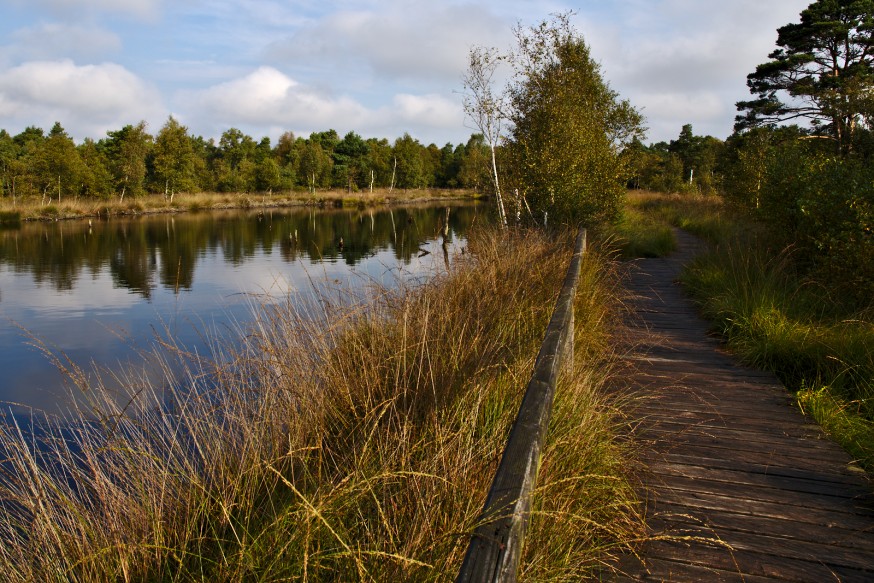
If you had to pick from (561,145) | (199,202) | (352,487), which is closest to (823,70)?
(561,145)

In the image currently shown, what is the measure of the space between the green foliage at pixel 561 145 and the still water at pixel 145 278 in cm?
274

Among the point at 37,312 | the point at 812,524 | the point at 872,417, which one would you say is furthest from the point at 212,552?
the point at 37,312

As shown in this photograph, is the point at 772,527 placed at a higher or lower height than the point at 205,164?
lower

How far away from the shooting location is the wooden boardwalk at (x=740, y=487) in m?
2.35

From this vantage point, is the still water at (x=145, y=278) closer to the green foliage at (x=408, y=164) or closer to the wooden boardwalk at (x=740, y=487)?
the wooden boardwalk at (x=740, y=487)

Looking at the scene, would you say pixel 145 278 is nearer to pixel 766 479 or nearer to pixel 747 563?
pixel 766 479

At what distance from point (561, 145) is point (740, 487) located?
12.6 metres

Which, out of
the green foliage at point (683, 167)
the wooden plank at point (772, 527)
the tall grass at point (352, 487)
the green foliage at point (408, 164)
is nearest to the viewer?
the tall grass at point (352, 487)

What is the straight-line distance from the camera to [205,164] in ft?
204

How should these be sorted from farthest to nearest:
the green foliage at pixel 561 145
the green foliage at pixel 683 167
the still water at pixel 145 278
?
the green foliage at pixel 683 167, the green foliage at pixel 561 145, the still water at pixel 145 278

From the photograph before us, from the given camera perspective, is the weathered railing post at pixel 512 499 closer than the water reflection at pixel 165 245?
Yes

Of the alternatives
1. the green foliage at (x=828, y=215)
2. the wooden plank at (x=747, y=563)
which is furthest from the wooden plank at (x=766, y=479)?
the green foliage at (x=828, y=215)

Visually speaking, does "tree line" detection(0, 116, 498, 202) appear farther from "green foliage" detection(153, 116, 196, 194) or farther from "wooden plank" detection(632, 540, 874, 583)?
"wooden plank" detection(632, 540, 874, 583)

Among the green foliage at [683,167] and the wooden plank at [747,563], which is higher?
the green foliage at [683,167]
